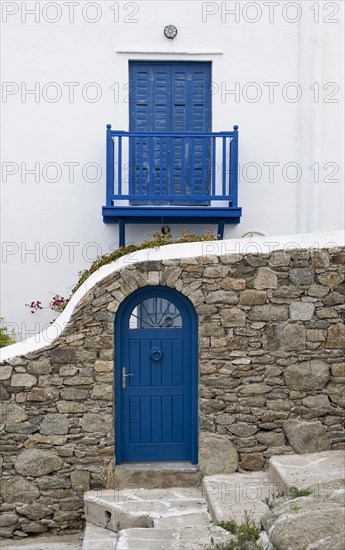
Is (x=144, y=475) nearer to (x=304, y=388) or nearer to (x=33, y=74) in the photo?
(x=304, y=388)

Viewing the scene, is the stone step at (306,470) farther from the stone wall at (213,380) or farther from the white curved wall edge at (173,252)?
the white curved wall edge at (173,252)

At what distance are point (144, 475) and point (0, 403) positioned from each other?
1793 millimetres

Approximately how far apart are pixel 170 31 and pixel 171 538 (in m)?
7.21

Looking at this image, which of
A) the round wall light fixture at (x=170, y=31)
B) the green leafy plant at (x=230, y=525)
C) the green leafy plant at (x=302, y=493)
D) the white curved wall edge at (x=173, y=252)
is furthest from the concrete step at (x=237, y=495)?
the round wall light fixture at (x=170, y=31)

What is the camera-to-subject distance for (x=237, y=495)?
27.0 ft

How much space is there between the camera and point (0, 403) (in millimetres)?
8766

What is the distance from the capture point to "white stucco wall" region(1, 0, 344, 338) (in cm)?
1138

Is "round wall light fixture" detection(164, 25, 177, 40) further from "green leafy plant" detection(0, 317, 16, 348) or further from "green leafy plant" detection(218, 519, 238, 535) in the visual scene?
"green leafy plant" detection(218, 519, 238, 535)

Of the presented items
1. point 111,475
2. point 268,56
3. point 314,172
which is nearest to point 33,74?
point 268,56

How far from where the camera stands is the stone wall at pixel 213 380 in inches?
346

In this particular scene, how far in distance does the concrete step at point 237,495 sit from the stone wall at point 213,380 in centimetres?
20

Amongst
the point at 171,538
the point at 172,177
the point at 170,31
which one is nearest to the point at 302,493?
the point at 171,538

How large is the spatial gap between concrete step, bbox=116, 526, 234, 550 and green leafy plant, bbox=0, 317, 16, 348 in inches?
137

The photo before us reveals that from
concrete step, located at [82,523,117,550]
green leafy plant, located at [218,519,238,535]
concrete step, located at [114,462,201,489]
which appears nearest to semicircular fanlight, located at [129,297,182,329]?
concrete step, located at [114,462,201,489]
